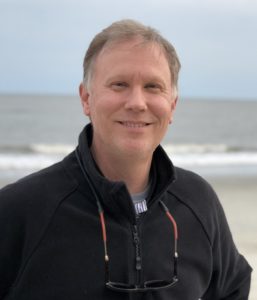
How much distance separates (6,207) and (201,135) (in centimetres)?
3347

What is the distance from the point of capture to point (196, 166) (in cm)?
1659

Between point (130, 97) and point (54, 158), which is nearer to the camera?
point (130, 97)

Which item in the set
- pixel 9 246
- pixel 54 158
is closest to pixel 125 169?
pixel 9 246

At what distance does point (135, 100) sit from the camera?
1.88 m

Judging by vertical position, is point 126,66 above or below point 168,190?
above

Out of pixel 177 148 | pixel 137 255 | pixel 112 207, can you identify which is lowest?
pixel 137 255

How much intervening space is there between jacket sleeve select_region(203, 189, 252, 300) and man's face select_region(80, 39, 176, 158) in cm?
53

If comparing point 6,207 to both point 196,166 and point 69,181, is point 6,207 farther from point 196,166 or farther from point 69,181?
Answer: point 196,166

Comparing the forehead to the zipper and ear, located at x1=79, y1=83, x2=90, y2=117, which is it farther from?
the zipper

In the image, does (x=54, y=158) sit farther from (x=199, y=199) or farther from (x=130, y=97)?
(x=130, y=97)

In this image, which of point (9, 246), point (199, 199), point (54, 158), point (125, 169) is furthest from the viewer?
point (54, 158)

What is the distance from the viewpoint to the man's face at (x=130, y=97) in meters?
1.88

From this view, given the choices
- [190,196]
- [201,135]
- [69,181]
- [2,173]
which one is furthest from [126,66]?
[201,135]

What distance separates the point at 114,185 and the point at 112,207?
85 millimetres
